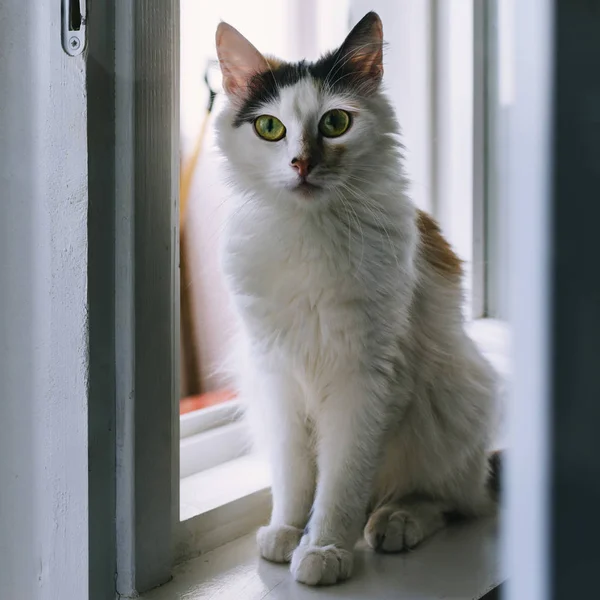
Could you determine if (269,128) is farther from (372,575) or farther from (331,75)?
(372,575)

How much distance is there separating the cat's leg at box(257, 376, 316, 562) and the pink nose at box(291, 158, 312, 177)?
0.32 metres

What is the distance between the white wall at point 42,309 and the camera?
912 millimetres

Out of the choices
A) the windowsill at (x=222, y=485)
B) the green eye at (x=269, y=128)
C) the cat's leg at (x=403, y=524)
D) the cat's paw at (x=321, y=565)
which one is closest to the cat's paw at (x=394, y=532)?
the cat's leg at (x=403, y=524)

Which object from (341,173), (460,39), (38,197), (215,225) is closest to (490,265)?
(460,39)

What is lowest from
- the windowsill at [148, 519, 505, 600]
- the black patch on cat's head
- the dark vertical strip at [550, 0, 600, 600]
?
the windowsill at [148, 519, 505, 600]

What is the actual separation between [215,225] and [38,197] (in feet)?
1.91

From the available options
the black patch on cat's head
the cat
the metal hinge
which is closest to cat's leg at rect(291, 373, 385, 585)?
the cat

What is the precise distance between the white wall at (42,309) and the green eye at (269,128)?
271 mm

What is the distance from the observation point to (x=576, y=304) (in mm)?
317

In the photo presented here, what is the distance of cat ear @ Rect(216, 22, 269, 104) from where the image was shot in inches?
42.4

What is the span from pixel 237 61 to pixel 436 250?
1.50ft

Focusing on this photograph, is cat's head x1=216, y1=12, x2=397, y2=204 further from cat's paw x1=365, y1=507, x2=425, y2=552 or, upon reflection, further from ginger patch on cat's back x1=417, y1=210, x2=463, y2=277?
cat's paw x1=365, y1=507, x2=425, y2=552

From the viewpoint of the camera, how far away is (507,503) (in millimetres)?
349

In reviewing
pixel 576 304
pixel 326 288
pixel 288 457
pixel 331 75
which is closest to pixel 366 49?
pixel 331 75
